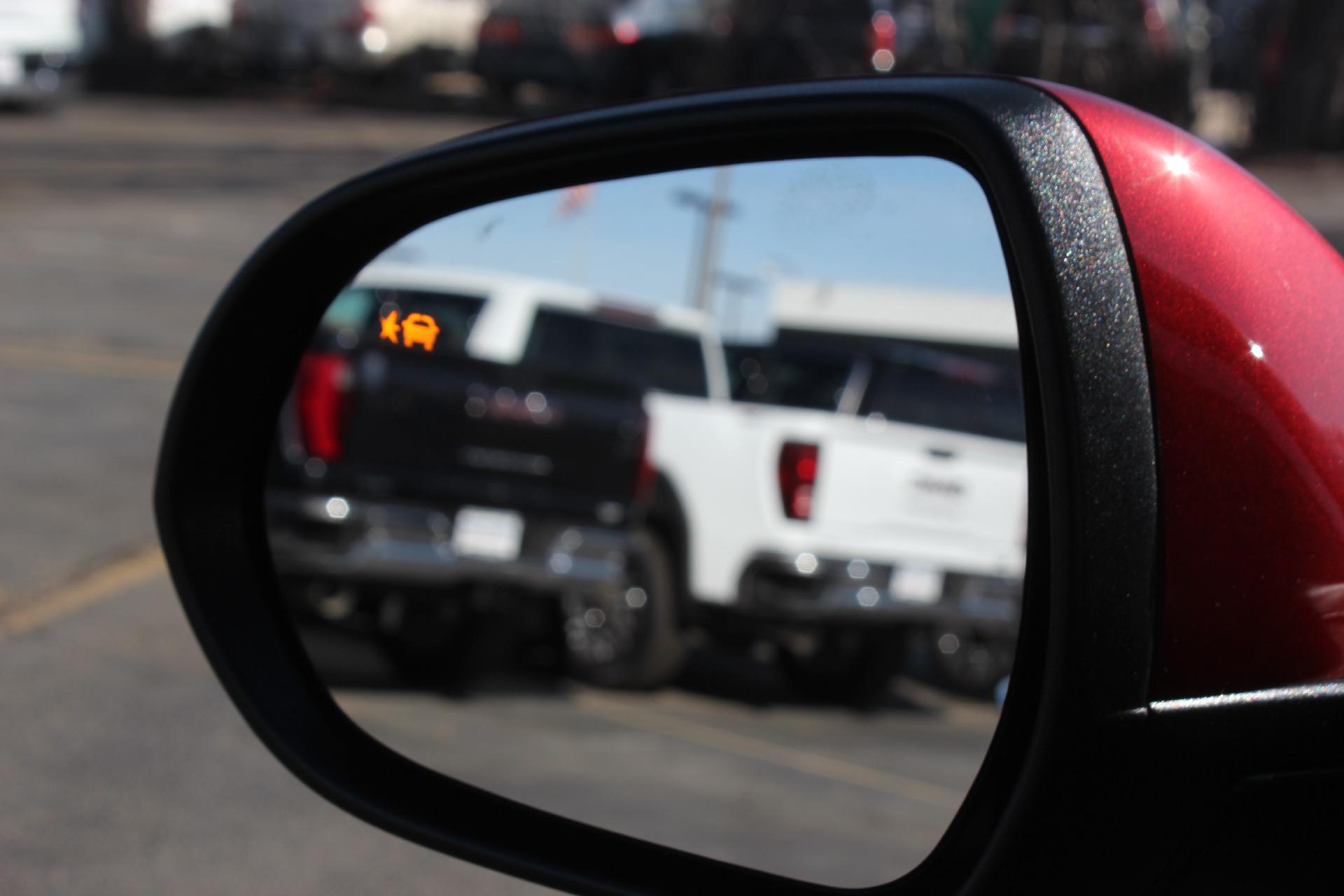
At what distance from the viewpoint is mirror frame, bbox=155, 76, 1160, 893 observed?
3.25 feet

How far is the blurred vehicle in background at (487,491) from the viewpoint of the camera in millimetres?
6406

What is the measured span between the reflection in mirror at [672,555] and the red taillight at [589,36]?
1702 cm

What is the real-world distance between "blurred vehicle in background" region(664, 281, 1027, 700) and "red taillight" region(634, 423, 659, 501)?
0.57 ft

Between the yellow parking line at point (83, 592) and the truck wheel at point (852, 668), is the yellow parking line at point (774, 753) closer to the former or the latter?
the truck wheel at point (852, 668)

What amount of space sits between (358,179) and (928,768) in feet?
15.8

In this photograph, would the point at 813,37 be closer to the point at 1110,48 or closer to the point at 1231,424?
the point at 1110,48

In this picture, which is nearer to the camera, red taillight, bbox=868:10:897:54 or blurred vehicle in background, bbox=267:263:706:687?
blurred vehicle in background, bbox=267:263:706:687

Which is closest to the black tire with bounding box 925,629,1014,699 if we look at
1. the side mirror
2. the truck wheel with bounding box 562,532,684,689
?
the truck wheel with bounding box 562,532,684,689

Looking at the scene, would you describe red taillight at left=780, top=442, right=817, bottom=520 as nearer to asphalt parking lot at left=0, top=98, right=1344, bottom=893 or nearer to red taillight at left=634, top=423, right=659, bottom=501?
red taillight at left=634, top=423, right=659, bottom=501

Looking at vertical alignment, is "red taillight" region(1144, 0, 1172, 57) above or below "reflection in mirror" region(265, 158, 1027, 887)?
above

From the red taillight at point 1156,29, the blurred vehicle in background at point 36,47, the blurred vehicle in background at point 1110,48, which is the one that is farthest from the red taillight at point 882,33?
the blurred vehicle in background at point 36,47

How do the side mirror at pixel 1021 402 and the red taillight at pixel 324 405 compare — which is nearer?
the side mirror at pixel 1021 402

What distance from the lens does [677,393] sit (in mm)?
7184

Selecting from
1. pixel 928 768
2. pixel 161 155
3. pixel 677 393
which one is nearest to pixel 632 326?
pixel 677 393
